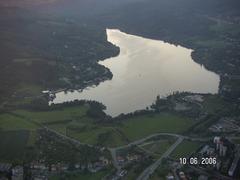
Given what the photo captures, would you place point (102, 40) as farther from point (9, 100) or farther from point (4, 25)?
point (9, 100)

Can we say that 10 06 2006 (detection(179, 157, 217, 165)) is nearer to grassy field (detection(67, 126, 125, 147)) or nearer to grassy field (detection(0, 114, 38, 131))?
grassy field (detection(67, 126, 125, 147))

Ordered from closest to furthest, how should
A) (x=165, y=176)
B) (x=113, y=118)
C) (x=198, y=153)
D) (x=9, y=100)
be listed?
(x=165, y=176) → (x=198, y=153) → (x=113, y=118) → (x=9, y=100)

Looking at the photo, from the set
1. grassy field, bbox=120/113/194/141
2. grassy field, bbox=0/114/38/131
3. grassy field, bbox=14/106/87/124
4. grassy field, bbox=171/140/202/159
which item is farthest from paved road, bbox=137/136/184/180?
grassy field, bbox=0/114/38/131

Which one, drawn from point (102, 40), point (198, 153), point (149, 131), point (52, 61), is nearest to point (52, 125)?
point (149, 131)

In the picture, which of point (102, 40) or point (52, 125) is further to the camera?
point (102, 40)

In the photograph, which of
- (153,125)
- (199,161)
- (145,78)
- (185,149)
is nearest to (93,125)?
(153,125)

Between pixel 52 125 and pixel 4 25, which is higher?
pixel 4 25

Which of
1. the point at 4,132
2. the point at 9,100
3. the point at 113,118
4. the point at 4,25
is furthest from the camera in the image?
the point at 4,25

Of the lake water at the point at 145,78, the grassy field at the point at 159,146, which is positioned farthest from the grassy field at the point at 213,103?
the grassy field at the point at 159,146
